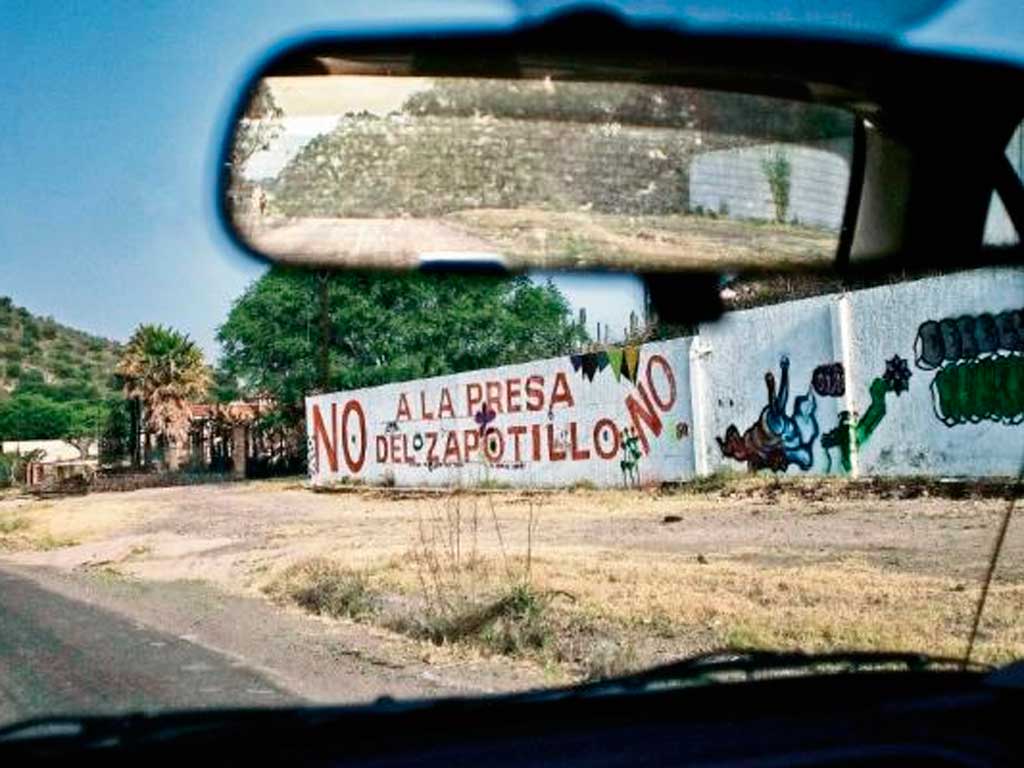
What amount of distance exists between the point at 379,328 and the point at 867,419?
11868 mm

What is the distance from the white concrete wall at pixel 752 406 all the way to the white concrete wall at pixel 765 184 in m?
0.65

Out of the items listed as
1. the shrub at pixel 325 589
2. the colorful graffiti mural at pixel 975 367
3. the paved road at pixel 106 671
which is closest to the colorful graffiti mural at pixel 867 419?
the colorful graffiti mural at pixel 975 367

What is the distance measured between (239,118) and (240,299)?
137 cm

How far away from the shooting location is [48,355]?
455 centimetres

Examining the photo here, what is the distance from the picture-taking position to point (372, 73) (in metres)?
2.52

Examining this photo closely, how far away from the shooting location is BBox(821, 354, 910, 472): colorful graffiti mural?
14.7m

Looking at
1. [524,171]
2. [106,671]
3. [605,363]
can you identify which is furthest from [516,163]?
[106,671]

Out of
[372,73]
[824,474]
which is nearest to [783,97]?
[372,73]

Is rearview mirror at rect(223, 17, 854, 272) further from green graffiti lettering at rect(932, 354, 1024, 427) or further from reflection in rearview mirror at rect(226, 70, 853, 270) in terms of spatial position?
green graffiti lettering at rect(932, 354, 1024, 427)

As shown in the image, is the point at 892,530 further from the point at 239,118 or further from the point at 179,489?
the point at 239,118

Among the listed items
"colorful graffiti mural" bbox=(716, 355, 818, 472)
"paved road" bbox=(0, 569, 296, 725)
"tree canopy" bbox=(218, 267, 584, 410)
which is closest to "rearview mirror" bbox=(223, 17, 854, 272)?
"tree canopy" bbox=(218, 267, 584, 410)

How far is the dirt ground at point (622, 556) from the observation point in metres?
7.12

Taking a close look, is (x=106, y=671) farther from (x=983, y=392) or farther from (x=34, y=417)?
(x=983, y=392)

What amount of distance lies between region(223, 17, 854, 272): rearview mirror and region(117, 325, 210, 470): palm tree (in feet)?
10.5
